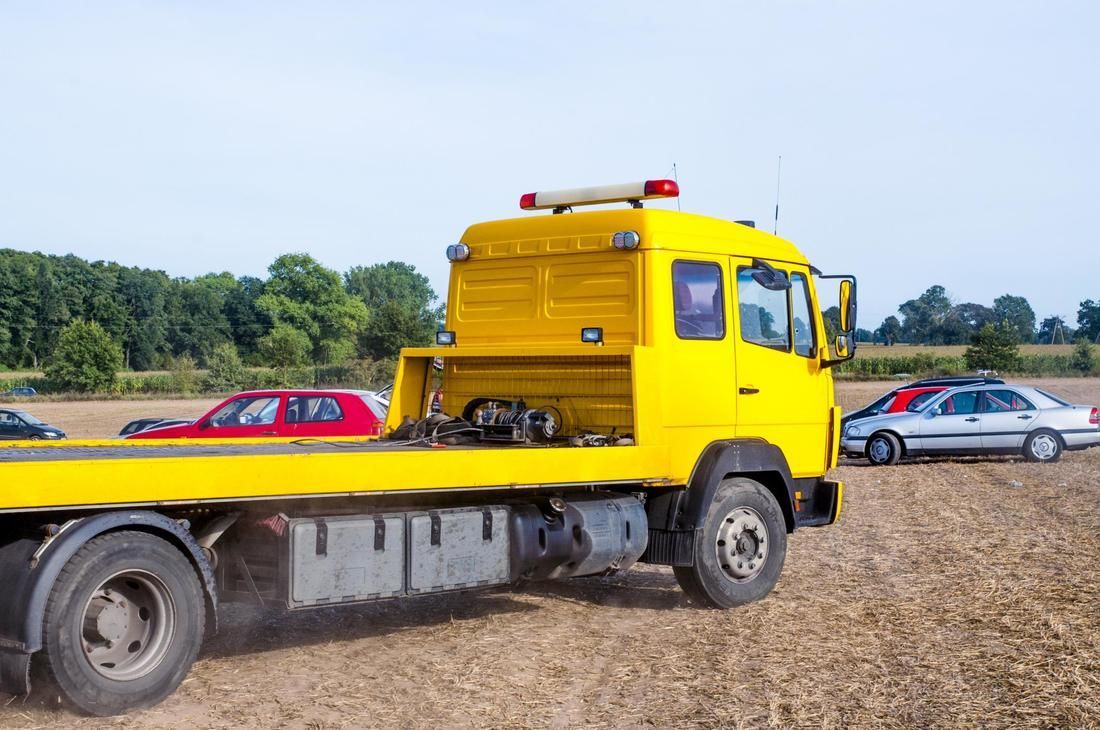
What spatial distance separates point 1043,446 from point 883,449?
107 inches

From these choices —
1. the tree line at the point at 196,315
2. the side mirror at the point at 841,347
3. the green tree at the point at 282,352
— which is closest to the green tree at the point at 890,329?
the tree line at the point at 196,315

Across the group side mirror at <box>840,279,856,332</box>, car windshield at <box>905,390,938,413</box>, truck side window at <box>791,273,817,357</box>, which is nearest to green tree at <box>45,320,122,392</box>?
car windshield at <box>905,390,938,413</box>

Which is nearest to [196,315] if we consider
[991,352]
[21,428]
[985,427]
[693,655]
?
[991,352]

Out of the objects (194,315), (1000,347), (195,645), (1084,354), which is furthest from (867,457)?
(194,315)

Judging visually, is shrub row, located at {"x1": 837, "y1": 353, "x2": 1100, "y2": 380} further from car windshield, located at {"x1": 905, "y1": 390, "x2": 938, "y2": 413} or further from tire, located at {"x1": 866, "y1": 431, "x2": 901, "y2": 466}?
tire, located at {"x1": 866, "y1": 431, "x2": 901, "y2": 466}

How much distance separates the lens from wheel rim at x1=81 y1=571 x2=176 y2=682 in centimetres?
590

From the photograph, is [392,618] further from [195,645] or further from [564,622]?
[195,645]

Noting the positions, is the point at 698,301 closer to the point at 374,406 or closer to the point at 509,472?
the point at 509,472

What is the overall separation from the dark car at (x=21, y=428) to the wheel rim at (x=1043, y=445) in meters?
22.1

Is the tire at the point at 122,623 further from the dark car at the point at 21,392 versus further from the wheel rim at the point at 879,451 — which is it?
the dark car at the point at 21,392

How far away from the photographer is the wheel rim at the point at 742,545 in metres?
9.13

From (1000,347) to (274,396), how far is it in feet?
186

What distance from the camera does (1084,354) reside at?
7369cm

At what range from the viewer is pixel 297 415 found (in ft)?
56.9
